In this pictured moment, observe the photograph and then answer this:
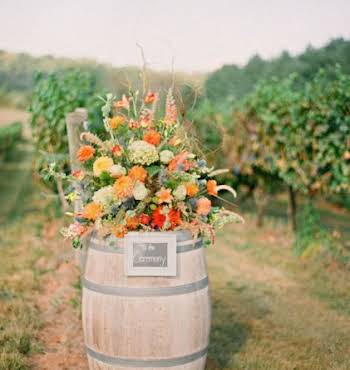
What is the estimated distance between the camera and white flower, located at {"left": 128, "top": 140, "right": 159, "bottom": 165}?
4234 mm

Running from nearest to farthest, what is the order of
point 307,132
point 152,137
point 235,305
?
point 152,137
point 235,305
point 307,132

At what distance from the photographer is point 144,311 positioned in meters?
4.14

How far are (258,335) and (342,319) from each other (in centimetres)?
113

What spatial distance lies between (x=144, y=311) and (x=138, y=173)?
2.68 ft

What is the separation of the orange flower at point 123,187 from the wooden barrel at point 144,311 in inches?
11.5

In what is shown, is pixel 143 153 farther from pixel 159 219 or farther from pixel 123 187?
pixel 159 219

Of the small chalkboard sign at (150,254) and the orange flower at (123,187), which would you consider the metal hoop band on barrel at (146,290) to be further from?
the orange flower at (123,187)

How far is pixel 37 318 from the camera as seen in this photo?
639cm

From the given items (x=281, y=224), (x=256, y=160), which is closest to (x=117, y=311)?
(x=256, y=160)

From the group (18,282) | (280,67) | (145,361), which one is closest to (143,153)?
(145,361)

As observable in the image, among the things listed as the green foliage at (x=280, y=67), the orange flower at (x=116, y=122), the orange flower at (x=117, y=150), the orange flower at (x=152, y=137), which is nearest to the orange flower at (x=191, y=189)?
the orange flower at (x=152, y=137)

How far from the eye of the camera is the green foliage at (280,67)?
2719cm

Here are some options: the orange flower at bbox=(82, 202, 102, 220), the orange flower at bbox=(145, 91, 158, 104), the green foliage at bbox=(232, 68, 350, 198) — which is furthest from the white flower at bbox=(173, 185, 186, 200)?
the green foliage at bbox=(232, 68, 350, 198)

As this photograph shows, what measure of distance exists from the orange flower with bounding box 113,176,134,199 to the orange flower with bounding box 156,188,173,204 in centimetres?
17
